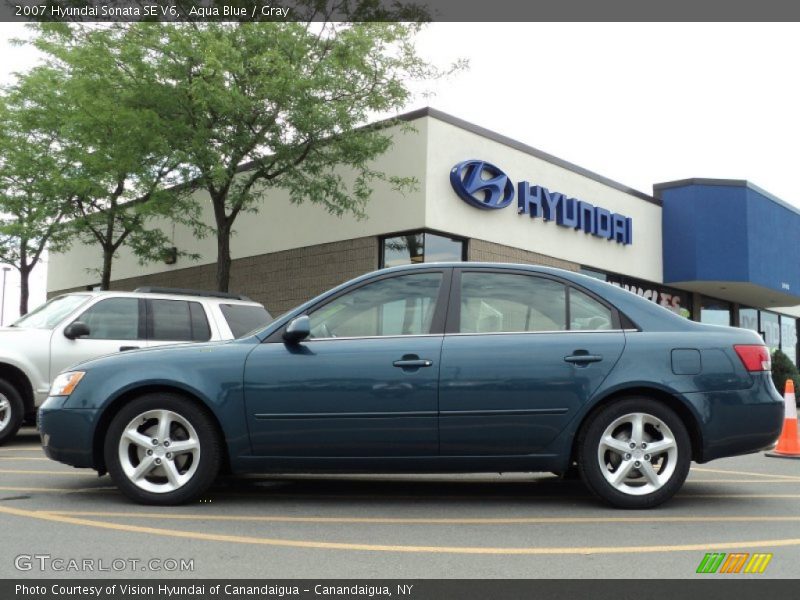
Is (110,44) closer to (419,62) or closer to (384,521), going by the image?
(419,62)

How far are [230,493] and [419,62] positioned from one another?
38.2ft

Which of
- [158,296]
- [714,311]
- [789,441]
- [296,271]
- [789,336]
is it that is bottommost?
[789,441]

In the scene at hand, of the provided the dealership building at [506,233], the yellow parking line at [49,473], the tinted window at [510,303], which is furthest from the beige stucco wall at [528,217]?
the tinted window at [510,303]

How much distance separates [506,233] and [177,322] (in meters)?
9.87

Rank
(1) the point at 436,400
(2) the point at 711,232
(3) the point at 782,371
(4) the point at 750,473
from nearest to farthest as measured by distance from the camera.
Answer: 1. (1) the point at 436,400
2. (4) the point at 750,473
3. (3) the point at 782,371
4. (2) the point at 711,232

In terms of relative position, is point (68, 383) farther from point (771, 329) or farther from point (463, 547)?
point (771, 329)

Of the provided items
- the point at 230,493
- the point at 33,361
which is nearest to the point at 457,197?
the point at 33,361

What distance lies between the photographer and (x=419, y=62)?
1612 cm

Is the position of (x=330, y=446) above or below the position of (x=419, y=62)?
below

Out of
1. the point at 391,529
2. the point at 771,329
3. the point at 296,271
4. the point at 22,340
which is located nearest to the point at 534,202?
the point at 296,271

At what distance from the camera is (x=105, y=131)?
16.0m

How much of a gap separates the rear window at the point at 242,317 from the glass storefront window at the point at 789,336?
27.2m

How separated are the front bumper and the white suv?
3.91 m
